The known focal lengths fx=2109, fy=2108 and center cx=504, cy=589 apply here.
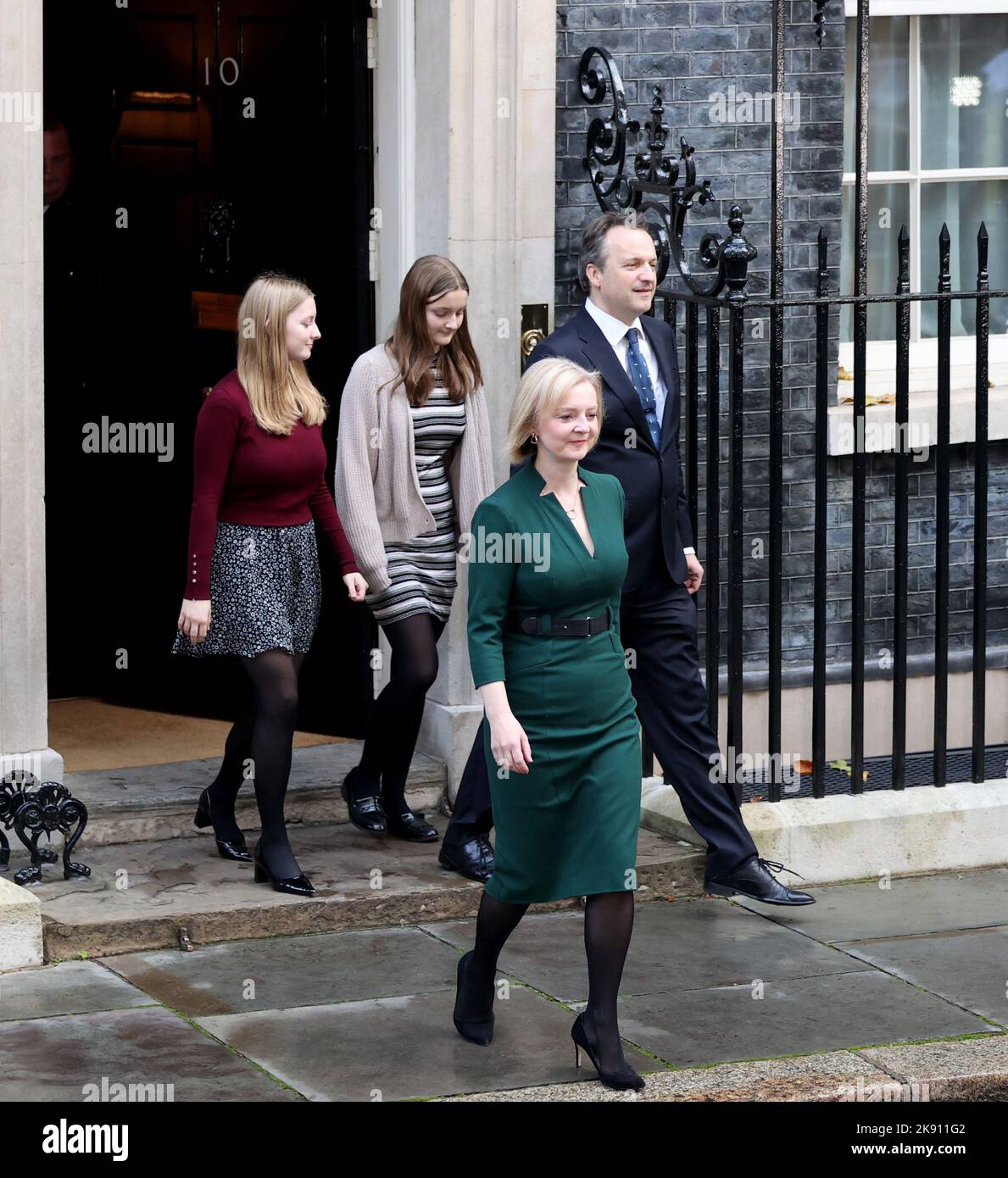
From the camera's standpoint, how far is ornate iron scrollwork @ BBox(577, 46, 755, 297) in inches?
275

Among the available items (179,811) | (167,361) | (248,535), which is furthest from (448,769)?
(167,361)

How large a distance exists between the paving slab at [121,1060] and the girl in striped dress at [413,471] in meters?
1.63

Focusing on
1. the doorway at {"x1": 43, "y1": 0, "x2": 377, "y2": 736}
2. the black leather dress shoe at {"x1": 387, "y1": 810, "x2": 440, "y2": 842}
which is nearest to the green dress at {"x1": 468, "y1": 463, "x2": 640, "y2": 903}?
the black leather dress shoe at {"x1": 387, "y1": 810, "x2": 440, "y2": 842}

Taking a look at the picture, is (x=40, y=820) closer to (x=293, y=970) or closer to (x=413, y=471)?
(x=293, y=970)

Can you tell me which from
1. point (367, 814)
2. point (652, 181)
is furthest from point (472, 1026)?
point (652, 181)

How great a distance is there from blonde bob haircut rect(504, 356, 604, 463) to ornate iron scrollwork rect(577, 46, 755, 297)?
1624 millimetres

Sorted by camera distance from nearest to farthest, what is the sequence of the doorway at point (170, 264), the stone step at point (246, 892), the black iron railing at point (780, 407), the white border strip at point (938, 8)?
the stone step at point (246, 892) < the black iron railing at point (780, 407) < the doorway at point (170, 264) < the white border strip at point (938, 8)

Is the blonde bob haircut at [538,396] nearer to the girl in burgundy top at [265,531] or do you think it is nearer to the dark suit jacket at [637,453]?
the dark suit jacket at [637,453]

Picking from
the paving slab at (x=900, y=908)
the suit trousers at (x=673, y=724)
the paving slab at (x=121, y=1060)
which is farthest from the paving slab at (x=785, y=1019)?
the paving slab at (x=121, y=1060)

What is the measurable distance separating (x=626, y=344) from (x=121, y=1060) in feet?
8.88

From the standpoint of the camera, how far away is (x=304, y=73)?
26.5 feet

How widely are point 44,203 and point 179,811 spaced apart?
286cm

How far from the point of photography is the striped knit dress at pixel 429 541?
22.8ft

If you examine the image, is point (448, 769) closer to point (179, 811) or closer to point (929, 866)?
point (179, 811)
